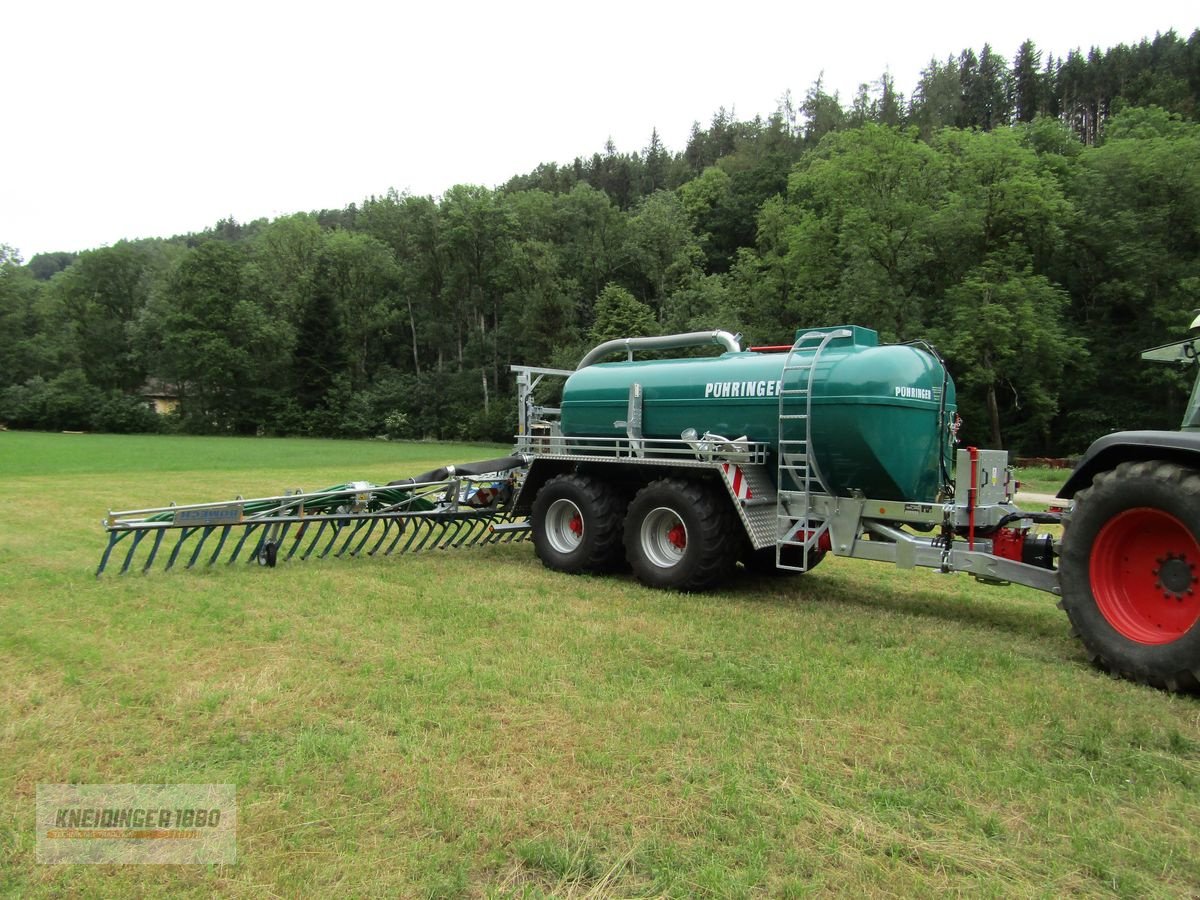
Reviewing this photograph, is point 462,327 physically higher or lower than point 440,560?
higher

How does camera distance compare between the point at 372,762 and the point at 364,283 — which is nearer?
the point at 372,762

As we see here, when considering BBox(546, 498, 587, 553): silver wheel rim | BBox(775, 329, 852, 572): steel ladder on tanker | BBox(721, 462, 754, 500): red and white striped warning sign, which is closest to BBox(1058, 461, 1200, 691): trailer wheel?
BBox(775, 329, 852, 572): steel ladder on tanker

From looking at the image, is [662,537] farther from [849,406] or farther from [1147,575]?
[1147,575]

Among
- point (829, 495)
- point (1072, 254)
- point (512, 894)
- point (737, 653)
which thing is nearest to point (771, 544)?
point (829, 495)

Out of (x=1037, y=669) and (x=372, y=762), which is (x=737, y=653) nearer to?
(x=1037, y=669)

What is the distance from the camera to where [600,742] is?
440 centimetres

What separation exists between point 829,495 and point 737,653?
8.41ft

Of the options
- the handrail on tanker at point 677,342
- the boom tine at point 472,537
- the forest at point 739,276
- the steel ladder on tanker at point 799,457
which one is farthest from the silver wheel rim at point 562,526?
the forest at point 739,276

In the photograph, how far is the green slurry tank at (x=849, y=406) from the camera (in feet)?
25.2

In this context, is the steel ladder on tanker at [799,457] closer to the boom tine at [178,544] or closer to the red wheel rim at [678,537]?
the red wheel rim at [678,537]

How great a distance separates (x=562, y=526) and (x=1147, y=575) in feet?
20.1

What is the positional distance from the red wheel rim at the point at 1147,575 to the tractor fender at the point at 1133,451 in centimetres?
42

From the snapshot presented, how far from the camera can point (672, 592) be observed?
28.1 feet

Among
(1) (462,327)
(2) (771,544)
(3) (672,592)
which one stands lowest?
(3) (672,592)
